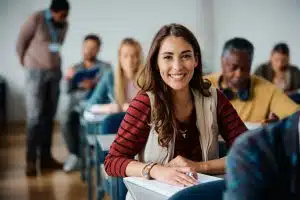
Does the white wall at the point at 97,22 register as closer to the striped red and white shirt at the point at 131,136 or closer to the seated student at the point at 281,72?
the seated student at the point at 281,72

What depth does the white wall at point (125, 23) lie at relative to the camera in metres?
6.69

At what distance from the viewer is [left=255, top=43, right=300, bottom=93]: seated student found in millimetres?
4757

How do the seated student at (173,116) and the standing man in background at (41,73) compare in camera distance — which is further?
the standing man in background at (41,73)

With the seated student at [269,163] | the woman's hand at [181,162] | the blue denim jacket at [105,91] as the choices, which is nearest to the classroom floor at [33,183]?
the blue denim jacket at [105,91]

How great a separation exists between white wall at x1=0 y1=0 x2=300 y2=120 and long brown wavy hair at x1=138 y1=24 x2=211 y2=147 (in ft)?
15.6

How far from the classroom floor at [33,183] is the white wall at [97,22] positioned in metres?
1.76

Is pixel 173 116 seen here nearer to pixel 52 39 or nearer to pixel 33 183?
pixel 33 183

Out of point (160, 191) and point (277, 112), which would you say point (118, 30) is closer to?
point (277, 112)

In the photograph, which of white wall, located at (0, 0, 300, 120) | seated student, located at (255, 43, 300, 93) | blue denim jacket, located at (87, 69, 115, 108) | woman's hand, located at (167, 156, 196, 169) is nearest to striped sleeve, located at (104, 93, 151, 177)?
woman's hand, located at (167, 156, 196, 169)

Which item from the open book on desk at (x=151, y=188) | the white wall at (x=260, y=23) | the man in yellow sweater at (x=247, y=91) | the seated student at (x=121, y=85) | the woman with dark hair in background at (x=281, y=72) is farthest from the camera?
the white wall at (x=260, y=23)

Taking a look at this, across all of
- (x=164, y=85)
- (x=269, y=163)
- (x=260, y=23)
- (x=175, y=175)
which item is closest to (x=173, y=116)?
(x=164, y=85)

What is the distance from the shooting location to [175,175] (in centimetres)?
155

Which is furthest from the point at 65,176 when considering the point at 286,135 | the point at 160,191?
the point at 286,135

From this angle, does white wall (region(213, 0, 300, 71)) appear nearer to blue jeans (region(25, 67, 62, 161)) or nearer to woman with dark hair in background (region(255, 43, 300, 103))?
woman with dark hair in background (region(255, 43, 300, 103))
